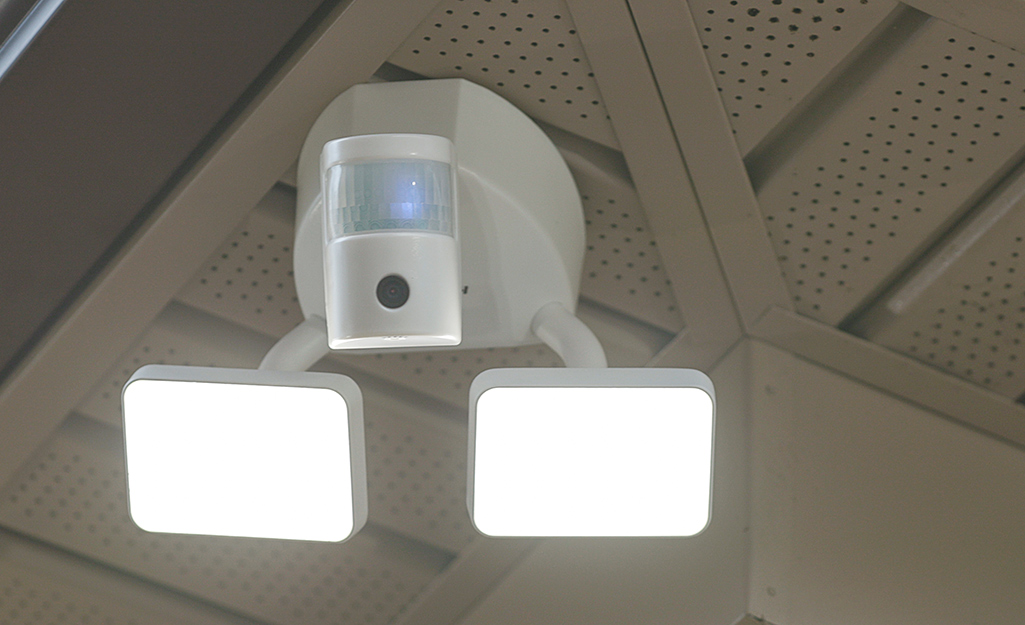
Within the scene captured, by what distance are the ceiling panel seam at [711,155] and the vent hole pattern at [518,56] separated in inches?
3.3

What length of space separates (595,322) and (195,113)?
1.91 ft

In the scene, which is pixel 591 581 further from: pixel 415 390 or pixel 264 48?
pixel 264 48

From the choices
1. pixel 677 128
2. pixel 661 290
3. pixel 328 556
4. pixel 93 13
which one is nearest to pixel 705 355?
pixel 661 290

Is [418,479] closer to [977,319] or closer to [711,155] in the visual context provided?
[711,155]

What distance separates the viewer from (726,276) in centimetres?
108

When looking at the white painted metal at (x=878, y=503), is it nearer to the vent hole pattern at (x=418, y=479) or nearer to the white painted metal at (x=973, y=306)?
the white painted metal at (x=973, y=306)

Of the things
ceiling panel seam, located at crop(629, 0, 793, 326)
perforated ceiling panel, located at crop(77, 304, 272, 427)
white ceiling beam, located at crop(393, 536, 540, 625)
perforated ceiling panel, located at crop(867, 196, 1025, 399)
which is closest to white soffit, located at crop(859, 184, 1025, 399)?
perforated ceiling panel, located at crop(867, 196, 1025, 399)

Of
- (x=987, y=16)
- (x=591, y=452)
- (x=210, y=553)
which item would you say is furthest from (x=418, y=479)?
(x=987, y=16)

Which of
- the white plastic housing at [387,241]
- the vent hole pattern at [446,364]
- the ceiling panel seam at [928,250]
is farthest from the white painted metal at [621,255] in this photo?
the white plastic housing at [387,241]

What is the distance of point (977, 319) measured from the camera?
1097 millimetres

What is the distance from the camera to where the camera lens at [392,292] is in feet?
2.36

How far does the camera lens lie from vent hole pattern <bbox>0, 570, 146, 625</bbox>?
916 mm

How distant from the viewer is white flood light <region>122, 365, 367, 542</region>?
0.76m

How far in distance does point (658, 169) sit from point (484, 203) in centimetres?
24
